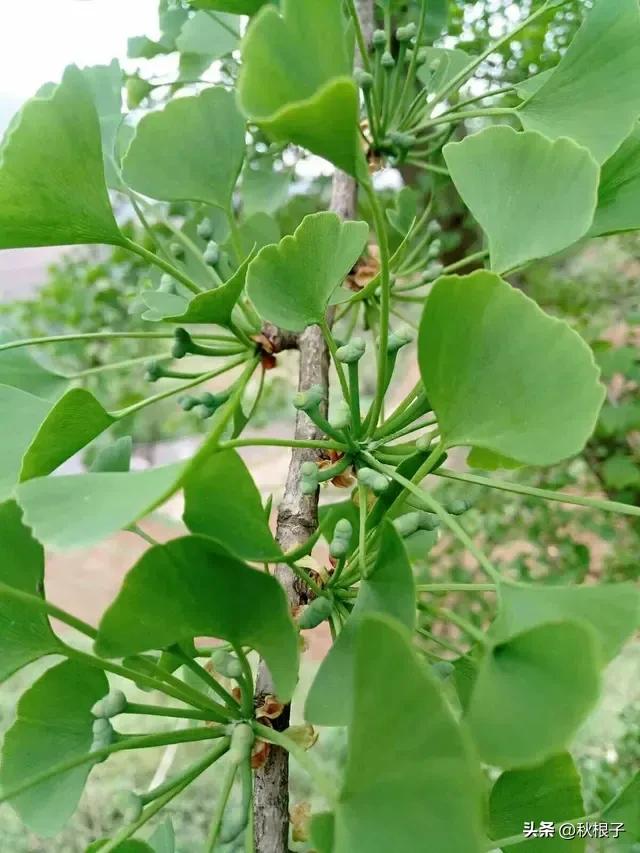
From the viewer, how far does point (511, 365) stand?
0.60 ft

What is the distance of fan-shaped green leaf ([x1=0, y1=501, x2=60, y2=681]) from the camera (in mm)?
225

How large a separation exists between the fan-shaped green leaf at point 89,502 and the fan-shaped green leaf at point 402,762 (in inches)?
2.0

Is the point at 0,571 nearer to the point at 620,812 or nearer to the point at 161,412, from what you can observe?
the point at 620,812

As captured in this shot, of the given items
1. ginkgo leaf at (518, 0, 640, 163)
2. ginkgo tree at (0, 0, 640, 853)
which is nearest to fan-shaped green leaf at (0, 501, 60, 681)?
ginkgo tree at (0, 0, 640, 853)

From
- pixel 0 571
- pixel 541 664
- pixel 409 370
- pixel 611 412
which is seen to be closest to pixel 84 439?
pixel 0 571

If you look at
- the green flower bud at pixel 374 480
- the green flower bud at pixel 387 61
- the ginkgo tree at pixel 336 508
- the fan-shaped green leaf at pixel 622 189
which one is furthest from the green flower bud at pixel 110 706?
the green flower bud at pixel 387 61

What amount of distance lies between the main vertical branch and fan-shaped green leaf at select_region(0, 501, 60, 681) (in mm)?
81

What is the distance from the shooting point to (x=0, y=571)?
9.0 inches

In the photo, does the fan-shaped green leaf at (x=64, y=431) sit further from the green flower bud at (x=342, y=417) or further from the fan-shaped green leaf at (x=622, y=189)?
the fan-shaped green leaf at (x=622, y=189)

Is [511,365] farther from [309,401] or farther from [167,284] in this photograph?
[167,284]

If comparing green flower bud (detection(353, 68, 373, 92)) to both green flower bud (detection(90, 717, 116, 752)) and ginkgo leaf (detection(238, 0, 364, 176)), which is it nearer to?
ginkgo leaf (detection(238, 0, 364, 176))

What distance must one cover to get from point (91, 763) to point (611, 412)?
2.36ft

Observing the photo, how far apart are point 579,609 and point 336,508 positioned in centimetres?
17

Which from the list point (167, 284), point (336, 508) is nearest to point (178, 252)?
point (167, 284)
